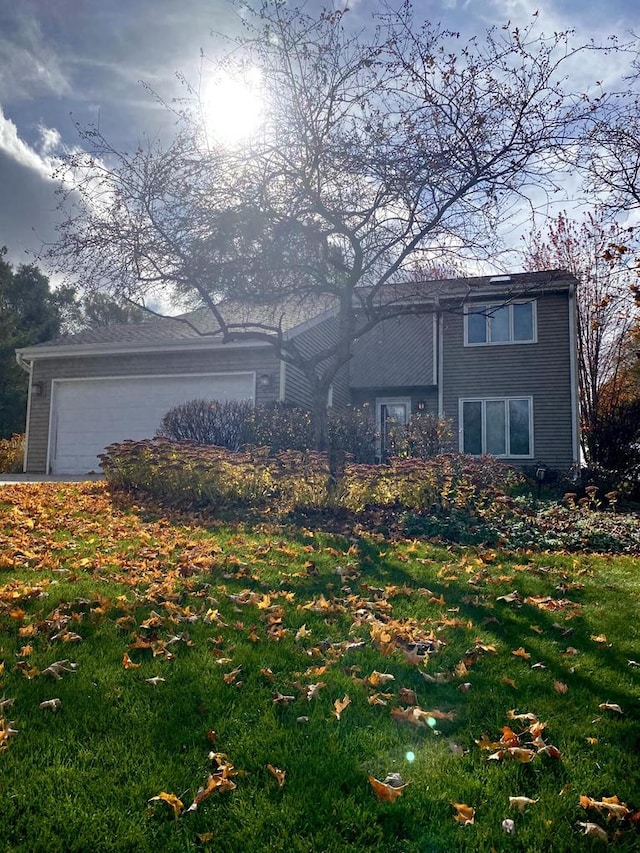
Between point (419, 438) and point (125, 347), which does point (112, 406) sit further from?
point (419, 438)

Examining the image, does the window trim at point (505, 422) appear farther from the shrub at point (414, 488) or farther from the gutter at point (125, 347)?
the shrub at point (414, 488)

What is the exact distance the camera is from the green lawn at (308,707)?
2264 mm

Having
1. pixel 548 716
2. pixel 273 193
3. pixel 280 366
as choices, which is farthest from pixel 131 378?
pixel 548 716

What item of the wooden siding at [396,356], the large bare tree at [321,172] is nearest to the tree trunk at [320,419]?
the large bare tree at [321,172]

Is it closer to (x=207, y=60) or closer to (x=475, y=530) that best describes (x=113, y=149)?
(x=207, y=60)

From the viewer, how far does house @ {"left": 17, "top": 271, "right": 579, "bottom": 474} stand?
49.0 feet

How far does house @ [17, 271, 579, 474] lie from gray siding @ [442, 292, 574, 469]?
26 millimetres

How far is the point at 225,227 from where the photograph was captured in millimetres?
9430

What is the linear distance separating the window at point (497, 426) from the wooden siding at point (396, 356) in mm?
1622

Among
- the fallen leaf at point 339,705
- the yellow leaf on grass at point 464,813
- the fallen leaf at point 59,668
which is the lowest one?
the yellow leaf on grass at point 464,813

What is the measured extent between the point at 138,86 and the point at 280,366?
6301mm

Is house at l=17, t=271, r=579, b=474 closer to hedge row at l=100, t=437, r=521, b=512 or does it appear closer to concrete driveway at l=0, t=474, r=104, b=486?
concrete driveway at l=0, t=474, r=104, b=486

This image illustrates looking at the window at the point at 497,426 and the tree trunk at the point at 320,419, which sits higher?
the window at the point at 497,426

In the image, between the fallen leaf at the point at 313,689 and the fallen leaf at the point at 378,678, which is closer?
the fallen leaf at the point at 313,689
